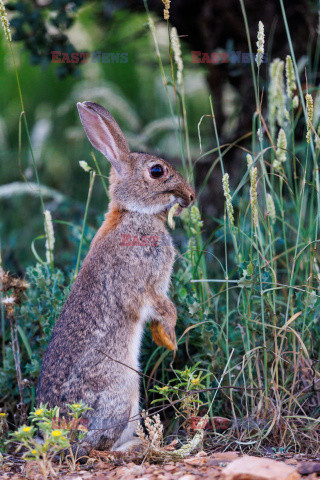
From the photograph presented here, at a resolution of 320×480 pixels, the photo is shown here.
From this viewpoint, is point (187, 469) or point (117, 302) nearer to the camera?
point (187, 469)

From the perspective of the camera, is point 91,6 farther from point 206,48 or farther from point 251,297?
point 251,297

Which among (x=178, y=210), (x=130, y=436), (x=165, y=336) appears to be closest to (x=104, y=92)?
(x=178, y=210)

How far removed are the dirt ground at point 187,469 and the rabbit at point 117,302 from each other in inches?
Answer: 7.8

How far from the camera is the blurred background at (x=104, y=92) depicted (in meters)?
5.87

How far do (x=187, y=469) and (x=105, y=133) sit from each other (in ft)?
7.08

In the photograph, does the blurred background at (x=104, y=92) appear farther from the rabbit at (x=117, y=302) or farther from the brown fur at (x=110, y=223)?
the rabbit at (x=117, y=302)

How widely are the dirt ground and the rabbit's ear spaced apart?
6.16 feet

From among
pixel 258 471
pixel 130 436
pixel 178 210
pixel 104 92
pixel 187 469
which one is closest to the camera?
pixel 258 471

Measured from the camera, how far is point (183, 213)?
14.8 ft

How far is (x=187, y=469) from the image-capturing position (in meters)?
3.22

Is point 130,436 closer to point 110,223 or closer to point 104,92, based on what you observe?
point 110,223

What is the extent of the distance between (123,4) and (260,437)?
494 centimetres

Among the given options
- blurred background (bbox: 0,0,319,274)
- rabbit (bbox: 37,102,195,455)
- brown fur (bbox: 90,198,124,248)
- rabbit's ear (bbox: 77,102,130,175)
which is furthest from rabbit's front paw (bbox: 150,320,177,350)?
blurred background (bbox: 0,0,319,274)

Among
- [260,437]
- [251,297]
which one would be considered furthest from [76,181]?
[260,437]
